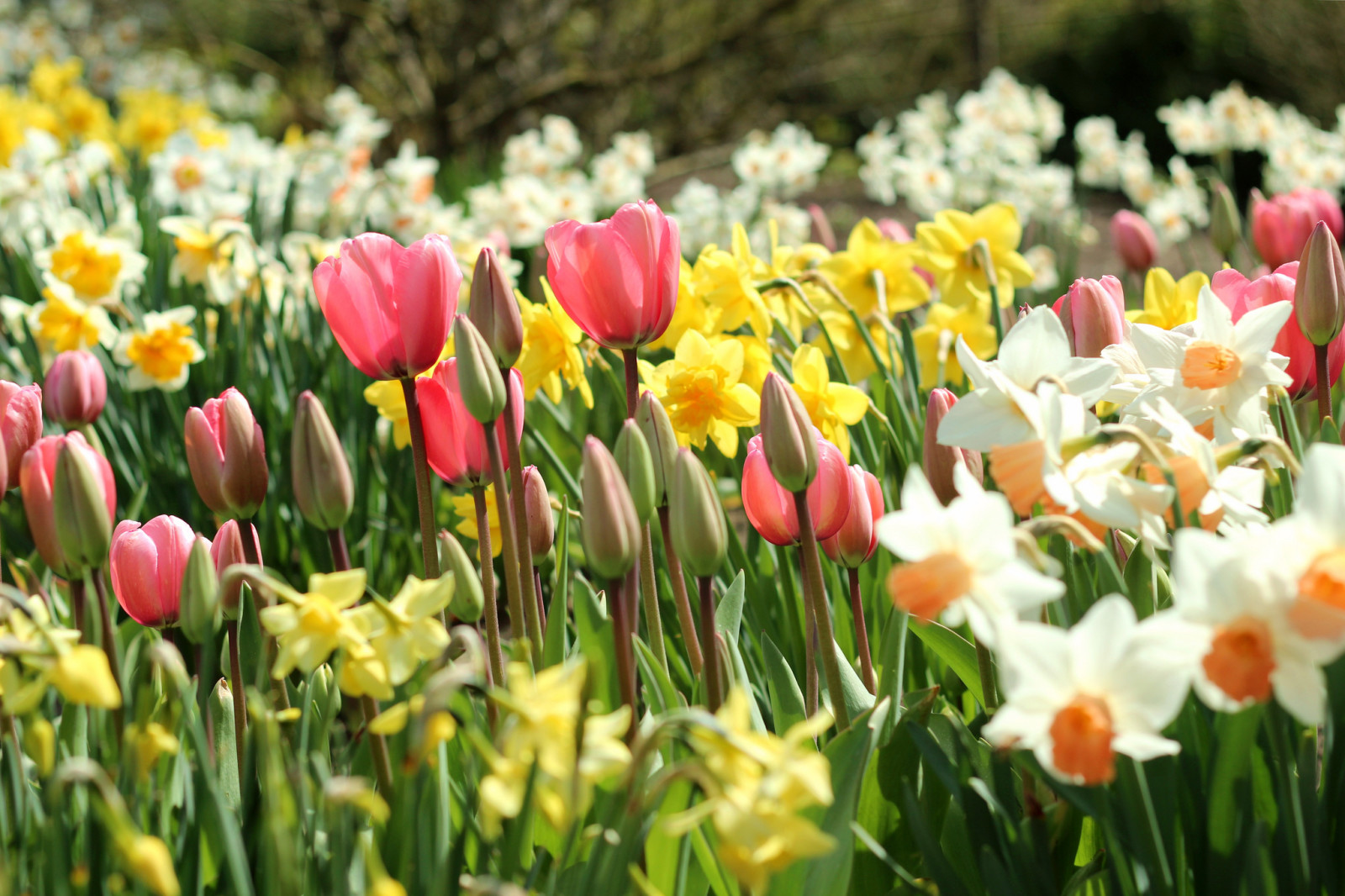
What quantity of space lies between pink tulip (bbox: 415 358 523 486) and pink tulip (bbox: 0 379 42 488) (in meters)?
0.43

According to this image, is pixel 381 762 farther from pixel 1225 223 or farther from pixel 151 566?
pixel 1225 223

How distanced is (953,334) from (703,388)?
780mm

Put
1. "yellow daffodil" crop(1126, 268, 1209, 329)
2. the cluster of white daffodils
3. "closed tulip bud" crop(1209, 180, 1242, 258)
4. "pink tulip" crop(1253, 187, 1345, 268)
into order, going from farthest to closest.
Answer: the cluster of white daffodils → "closed tulip bud" crop(1209, 180, 1242, 258) → "pink tulip" crop(1253, 187, 1345, 268) → "yellow daffodil" crop(1126, 268, 1209, 329)

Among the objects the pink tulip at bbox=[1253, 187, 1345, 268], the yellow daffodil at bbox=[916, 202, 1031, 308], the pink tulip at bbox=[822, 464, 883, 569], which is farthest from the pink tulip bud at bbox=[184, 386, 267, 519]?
the pink tulip at bbox=[1253, 187, 1345, 268]

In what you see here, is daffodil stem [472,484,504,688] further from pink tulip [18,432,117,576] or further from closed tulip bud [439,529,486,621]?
pink tulip [18,432,117,576]

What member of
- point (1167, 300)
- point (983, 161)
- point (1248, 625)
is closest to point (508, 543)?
point (1248, 625)

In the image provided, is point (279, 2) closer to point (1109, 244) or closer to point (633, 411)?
point (1109, 244)

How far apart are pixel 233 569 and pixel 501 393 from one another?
31 centimetres

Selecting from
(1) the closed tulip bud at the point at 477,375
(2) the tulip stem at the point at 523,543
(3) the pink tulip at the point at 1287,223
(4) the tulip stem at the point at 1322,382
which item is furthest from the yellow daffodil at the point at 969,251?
(1) the closed tulip bud at the point at 477,375

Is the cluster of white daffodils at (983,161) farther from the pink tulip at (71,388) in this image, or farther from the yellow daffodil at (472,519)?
the pink tulip at (71,388)

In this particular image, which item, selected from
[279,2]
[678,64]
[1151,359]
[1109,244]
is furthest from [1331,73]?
[1151,359]

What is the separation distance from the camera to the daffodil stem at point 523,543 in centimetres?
108

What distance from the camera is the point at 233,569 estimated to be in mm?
755

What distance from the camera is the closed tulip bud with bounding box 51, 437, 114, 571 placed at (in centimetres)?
90
